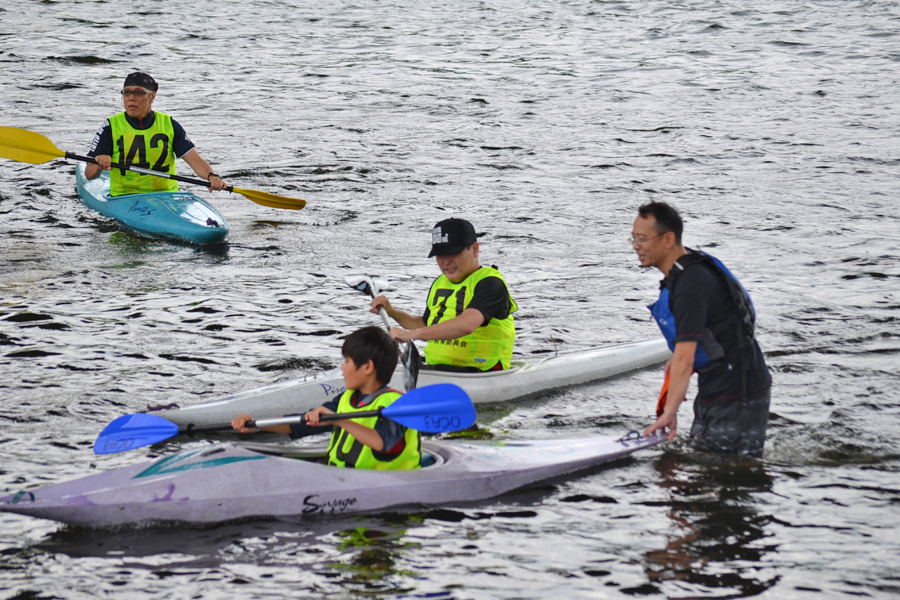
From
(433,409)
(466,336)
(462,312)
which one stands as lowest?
(433,409)

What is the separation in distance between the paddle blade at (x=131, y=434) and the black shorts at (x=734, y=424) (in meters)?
2.31

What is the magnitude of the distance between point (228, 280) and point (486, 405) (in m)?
3.26

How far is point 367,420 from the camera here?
428 cm

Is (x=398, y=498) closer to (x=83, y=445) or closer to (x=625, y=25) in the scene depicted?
(x=83, y=445)

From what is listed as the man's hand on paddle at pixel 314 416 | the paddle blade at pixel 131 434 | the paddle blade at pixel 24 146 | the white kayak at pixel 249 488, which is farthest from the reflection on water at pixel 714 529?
the paddle blade at pixel 24 146

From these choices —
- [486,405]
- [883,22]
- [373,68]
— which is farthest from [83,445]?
[883,22]

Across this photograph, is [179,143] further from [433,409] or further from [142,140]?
[433,409]

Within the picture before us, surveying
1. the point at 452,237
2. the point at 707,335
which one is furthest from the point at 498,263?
the point at 707,335

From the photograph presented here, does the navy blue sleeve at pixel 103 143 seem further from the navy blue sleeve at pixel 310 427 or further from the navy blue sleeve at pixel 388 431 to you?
the navy blue sleeve at pixel 388 431

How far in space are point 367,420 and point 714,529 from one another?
4.93 feet

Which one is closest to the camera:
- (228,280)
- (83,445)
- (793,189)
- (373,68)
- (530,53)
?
(83,445)

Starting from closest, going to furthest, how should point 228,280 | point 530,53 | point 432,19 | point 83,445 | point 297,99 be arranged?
point 83,445 → point 228,280 → point 297,99 → point 530,53 → point 432,19

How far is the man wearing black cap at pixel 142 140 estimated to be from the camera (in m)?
8.44

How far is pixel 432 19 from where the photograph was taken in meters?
22.9
